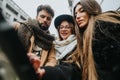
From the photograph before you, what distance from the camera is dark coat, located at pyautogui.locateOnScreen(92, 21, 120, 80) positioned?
53.6 inches

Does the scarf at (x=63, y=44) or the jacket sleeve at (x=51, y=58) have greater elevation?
the scarf at (x=63, y=44)

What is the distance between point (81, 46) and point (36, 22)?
766 millimetres

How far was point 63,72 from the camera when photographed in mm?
1380

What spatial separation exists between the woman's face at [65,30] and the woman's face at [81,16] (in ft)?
2.35

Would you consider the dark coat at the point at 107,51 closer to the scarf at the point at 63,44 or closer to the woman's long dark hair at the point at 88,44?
the woman's long dark hair at the point at 88,44

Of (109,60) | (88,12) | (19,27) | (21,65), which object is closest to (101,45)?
(109,60)

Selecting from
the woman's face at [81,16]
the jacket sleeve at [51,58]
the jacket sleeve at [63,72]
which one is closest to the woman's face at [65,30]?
the jacket sleeve at [51,58]

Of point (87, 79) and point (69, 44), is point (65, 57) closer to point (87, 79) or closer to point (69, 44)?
point (69, 44)

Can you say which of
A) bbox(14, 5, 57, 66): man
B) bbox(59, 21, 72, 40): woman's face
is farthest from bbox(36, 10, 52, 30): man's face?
bbox(59, 21, 72, 40): woman's face

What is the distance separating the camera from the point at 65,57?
1.89 m

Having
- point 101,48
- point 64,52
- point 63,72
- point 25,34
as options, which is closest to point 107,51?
point 101,48

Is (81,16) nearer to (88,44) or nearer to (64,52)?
(88,44)

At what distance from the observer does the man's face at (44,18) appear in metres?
2.28

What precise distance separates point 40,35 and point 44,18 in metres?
0.19
